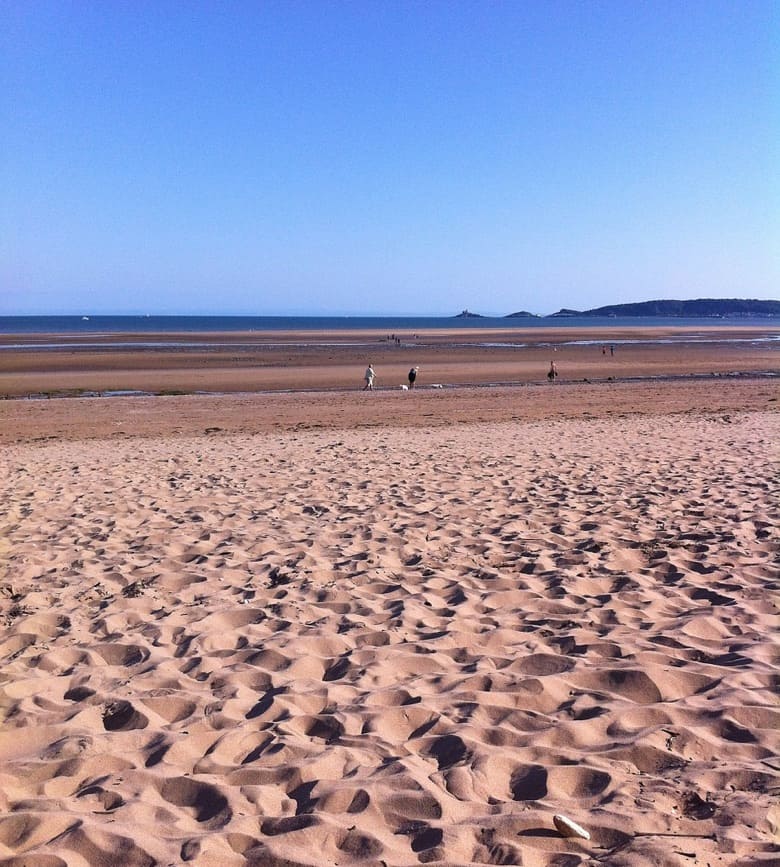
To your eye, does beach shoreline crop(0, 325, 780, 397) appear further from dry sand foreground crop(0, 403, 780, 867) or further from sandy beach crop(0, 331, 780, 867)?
dry sand foreground crop(0, 403, 780, 867)

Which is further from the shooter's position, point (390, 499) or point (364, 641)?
point (390, 499)

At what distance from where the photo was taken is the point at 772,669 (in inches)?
165

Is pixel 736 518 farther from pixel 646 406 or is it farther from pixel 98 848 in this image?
pixel 646 406

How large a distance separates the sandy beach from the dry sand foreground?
0.05 feet

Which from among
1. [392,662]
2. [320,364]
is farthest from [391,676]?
[320,364]

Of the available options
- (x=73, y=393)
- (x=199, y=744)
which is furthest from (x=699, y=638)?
(x=73, y=393)

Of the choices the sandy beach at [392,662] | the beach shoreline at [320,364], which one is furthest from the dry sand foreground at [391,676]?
the beach shoreline at [320,364]

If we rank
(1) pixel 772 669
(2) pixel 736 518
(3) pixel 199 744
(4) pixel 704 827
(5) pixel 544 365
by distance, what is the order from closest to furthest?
1. (4) pixel 704 827
2. (3) pixel 199 744
3. (1) pixel 772 669
4. (2) pixel 736 518
5. (5) pixel 544 365

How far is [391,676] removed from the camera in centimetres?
435

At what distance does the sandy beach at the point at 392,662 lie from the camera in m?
3.01

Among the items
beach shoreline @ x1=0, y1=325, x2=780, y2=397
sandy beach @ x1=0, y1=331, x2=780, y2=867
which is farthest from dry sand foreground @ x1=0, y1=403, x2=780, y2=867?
beach shoreline @ x1=0, y1=325, x2=780, y2=397

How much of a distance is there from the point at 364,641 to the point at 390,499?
377 cm

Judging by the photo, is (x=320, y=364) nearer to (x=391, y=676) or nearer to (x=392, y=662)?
(x=392, y=662)

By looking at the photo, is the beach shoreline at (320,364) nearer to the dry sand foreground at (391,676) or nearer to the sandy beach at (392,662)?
the sandy beach at (392,662)
